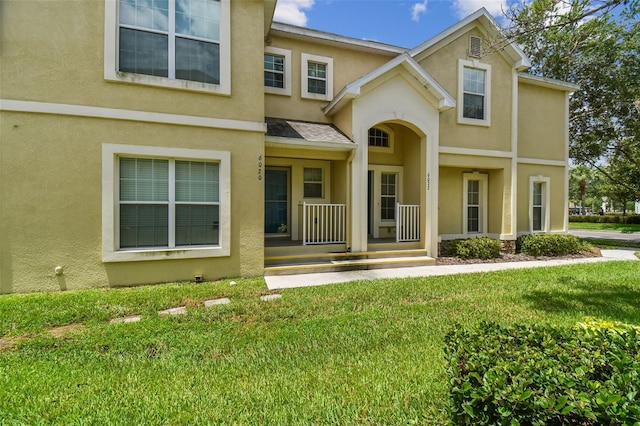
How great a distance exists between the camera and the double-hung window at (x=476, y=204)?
11.2 m

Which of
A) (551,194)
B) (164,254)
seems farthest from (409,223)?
(164,254)

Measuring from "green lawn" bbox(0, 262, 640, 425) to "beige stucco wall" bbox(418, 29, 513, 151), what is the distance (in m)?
5.50

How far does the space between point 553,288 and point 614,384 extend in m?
6.01

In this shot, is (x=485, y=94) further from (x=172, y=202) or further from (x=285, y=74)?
(x=172, y=202)

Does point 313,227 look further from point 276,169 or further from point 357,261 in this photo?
point 276,169

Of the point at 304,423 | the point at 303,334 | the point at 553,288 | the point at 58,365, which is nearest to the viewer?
the point at 304,423

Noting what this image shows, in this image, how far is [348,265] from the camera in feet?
27.1

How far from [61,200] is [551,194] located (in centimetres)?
1574

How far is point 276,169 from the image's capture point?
10438 mm

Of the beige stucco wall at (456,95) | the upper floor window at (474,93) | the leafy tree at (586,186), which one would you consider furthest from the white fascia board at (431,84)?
the leafy tree at (586,186)

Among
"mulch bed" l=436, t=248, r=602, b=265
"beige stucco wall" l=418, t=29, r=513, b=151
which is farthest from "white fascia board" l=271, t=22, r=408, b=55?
"mulch bed" l=436, t=248, r=602, b=265

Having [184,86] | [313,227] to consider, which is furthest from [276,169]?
[184,86]

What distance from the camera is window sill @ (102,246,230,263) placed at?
636cm

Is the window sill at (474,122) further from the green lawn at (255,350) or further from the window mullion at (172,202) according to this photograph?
the window mullion at (172,202)
